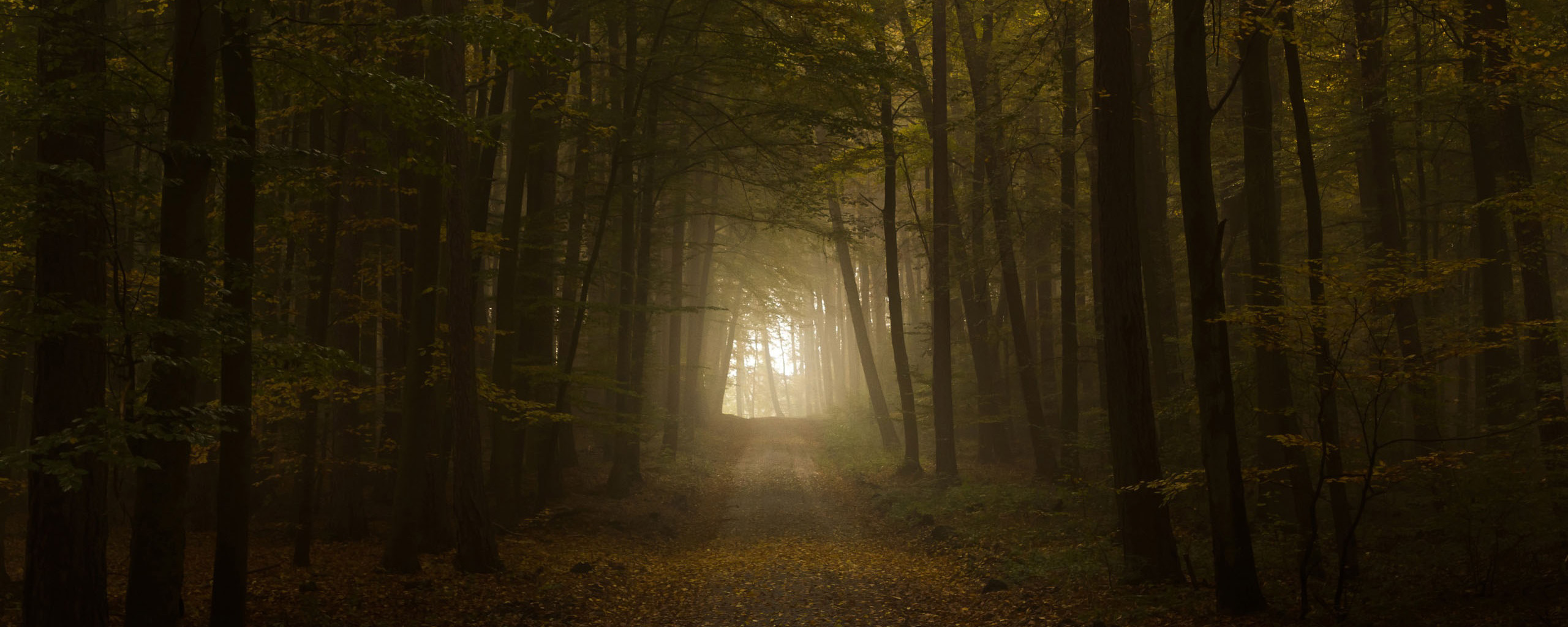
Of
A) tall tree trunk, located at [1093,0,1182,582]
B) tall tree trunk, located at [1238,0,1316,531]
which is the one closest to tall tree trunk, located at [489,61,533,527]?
tall tree trunk, located at [1093,0,1182,582]

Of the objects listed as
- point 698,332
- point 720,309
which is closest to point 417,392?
point 720,309

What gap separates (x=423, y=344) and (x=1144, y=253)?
11706mm

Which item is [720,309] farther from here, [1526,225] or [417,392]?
[1526,225]

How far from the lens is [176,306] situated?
6668 millimetres

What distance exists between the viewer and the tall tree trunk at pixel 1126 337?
917cm

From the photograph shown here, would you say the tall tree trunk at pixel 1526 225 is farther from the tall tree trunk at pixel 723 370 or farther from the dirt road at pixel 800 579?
the tall tree trunk at pixel 723 370

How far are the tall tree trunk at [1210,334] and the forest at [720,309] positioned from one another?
4cm

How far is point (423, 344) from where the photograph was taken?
10891 mm

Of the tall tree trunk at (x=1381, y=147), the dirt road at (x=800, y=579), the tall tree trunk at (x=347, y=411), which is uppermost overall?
the tall tree trunk at (x=1381, y=147)

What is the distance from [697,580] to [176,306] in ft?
23.7

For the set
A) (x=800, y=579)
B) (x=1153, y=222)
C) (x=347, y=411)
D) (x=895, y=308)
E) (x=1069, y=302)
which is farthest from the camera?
(x=895, y=308)

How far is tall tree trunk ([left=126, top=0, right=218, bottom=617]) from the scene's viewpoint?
667 centimetres

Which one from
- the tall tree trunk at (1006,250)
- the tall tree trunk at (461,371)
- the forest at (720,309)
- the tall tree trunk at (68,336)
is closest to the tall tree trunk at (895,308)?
the forest at (720,309)

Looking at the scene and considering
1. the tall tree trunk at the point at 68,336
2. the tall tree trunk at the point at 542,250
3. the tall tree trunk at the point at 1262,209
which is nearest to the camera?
the tall tree trunk at the point at 68,336
